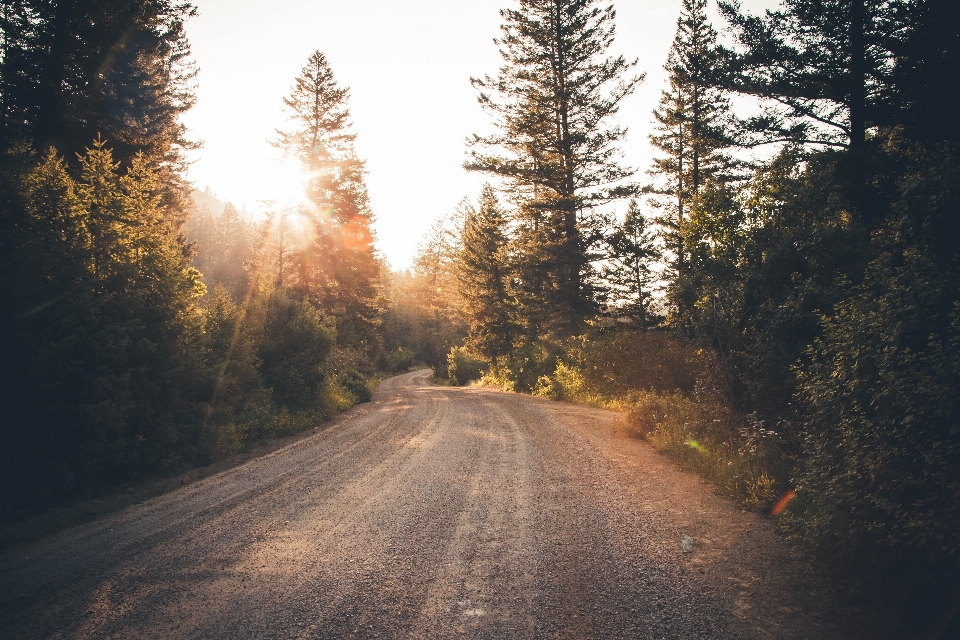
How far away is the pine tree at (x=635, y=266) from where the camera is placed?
66.8 ft

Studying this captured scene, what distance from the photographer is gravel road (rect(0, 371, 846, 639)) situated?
3.71 meters

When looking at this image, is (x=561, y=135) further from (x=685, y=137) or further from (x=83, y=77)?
(x=83, y=77)

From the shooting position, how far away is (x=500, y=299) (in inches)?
1203

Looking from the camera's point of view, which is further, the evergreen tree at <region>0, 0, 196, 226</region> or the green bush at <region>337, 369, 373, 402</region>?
the green bush at <region>337, 369, 373, 402</region>

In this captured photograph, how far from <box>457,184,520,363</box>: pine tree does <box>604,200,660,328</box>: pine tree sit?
30.6ft

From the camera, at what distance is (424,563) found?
15.4 ft

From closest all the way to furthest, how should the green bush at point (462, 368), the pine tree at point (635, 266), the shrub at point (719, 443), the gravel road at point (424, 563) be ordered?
the gravel road at point (424, 563), the shrub at point (719, 443), the pine tree at point (635, 266), the green bush at point (462, 368)

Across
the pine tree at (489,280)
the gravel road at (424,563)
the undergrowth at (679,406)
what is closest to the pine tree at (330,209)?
the pine tree at (489,280)

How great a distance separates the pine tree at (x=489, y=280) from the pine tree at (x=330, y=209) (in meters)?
6.77

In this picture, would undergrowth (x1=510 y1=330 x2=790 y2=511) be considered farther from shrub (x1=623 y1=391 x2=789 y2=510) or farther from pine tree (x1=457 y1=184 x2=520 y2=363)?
pine tree (x1=457 y1=184 x2=520 y2=363)

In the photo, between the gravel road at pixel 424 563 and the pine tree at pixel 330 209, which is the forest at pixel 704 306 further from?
the pine tree at pixel 330 209

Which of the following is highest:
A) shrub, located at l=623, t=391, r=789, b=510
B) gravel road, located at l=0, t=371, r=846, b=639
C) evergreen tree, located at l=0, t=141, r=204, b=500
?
evergreen tree, located at l=0, t=141, r=204, b=500

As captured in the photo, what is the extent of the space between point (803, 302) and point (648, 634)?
5869mm

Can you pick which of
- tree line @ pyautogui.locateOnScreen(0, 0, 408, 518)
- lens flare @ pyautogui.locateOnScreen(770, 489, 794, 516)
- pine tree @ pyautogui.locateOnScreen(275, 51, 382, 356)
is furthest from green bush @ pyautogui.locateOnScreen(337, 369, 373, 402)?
lens flare @ pyautogui.locateOnScreen(770, 489, 794, 516)
